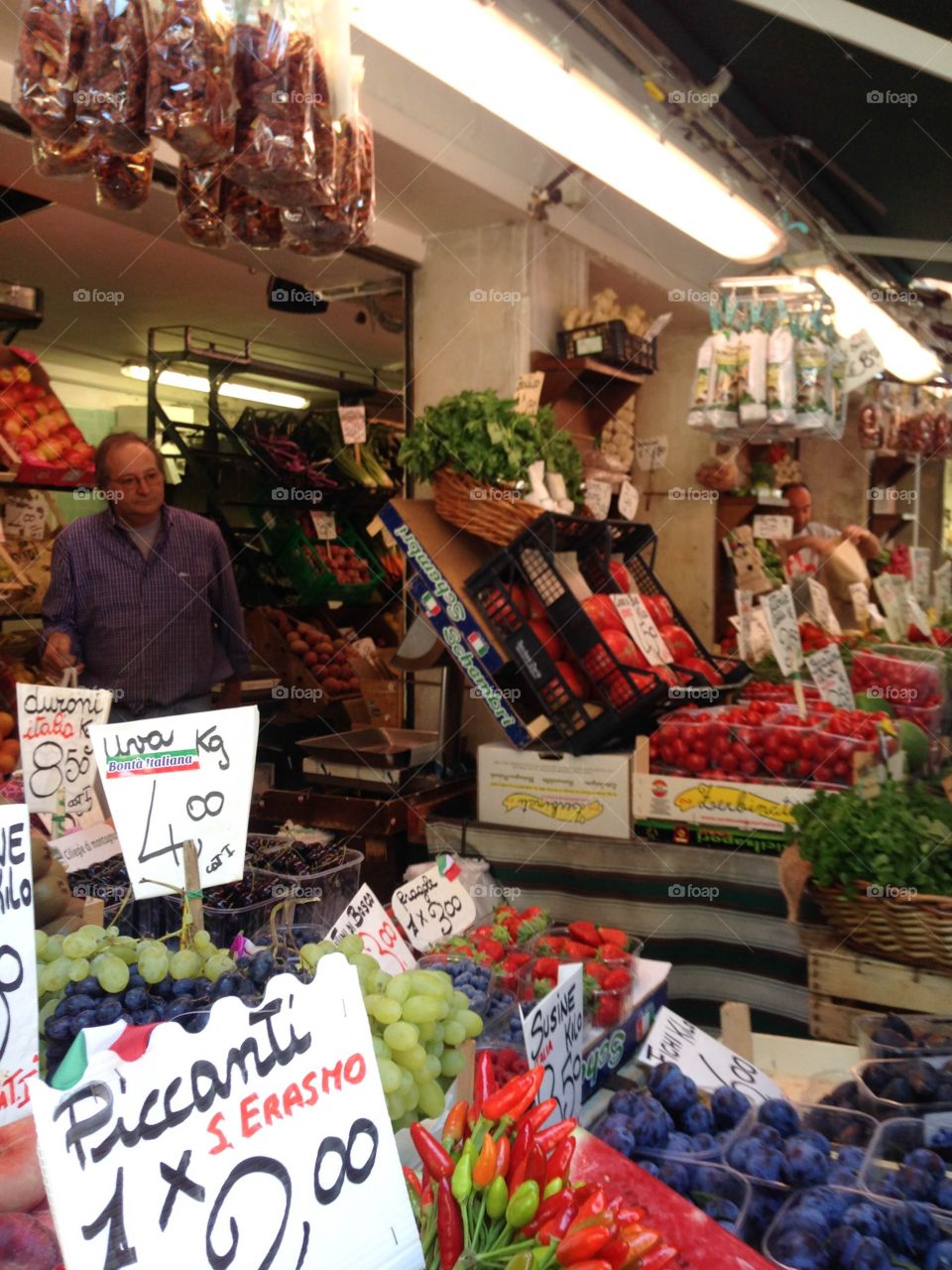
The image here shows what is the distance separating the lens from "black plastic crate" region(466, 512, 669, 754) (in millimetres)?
3768

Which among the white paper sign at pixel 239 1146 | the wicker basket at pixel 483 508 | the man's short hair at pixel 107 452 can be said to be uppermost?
the man's short hair at pixel 107 452

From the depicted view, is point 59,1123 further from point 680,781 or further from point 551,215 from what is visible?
point 551,215

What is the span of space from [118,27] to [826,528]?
7133mm

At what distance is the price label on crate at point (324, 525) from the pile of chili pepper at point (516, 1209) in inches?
254

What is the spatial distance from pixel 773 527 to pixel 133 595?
527 cm

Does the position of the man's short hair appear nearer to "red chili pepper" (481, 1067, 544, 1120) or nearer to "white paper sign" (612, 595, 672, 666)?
"white paper sign" (612, 595, 672, 666)

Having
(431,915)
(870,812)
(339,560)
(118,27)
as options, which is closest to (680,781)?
(870,812)

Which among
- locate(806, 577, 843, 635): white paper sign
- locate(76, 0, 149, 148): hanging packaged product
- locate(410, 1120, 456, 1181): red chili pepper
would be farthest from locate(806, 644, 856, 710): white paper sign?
locate(410, 1120, 456, 1181): red chili pepper

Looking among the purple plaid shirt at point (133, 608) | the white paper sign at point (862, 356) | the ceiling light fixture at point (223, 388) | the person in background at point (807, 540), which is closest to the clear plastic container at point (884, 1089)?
the purple plaid shirt at point (133, 608)

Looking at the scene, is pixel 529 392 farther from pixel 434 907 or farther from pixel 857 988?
pixel 434 907

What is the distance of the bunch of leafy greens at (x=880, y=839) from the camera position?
8.36 ft

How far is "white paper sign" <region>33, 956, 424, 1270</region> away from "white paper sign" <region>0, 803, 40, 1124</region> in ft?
1.04

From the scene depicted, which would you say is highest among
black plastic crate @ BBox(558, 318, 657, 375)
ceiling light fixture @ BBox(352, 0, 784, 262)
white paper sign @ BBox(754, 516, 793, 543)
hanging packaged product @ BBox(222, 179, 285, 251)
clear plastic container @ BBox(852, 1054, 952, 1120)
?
ceiling light fixture @ BBox(352, 0, 784, 262)

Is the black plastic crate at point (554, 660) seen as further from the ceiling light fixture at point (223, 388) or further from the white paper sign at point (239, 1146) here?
the ceiling light fixture at point (223, 388)
